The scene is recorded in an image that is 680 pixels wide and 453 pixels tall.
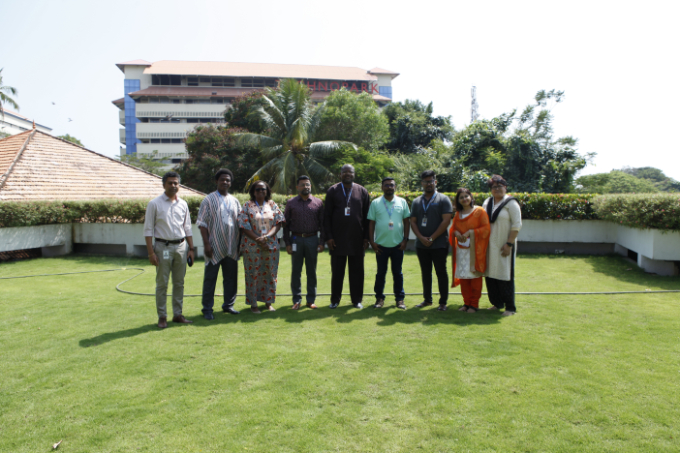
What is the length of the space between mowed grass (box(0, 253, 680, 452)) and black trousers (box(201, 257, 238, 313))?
28cm

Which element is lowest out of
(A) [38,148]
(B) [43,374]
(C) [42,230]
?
(B) [43,374]

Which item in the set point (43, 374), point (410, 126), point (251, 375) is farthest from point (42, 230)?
point (410, 126)

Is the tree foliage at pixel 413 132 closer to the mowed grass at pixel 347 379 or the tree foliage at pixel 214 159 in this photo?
the tree foliage at pixel 214 159

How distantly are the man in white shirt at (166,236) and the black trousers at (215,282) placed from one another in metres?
0.39

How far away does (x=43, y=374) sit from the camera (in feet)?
12.6

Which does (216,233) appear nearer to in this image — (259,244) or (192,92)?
(259,244)

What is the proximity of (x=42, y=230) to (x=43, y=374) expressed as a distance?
9233 mm

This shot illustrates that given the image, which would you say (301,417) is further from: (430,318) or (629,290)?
(629,290)

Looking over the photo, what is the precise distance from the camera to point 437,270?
19.5 ft

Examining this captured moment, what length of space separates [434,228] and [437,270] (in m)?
0.56

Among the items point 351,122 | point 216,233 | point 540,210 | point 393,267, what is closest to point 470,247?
point 393,267

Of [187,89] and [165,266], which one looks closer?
[165,266]

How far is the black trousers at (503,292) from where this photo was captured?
5574mm

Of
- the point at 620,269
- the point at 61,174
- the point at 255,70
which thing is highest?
the point at 255,70
